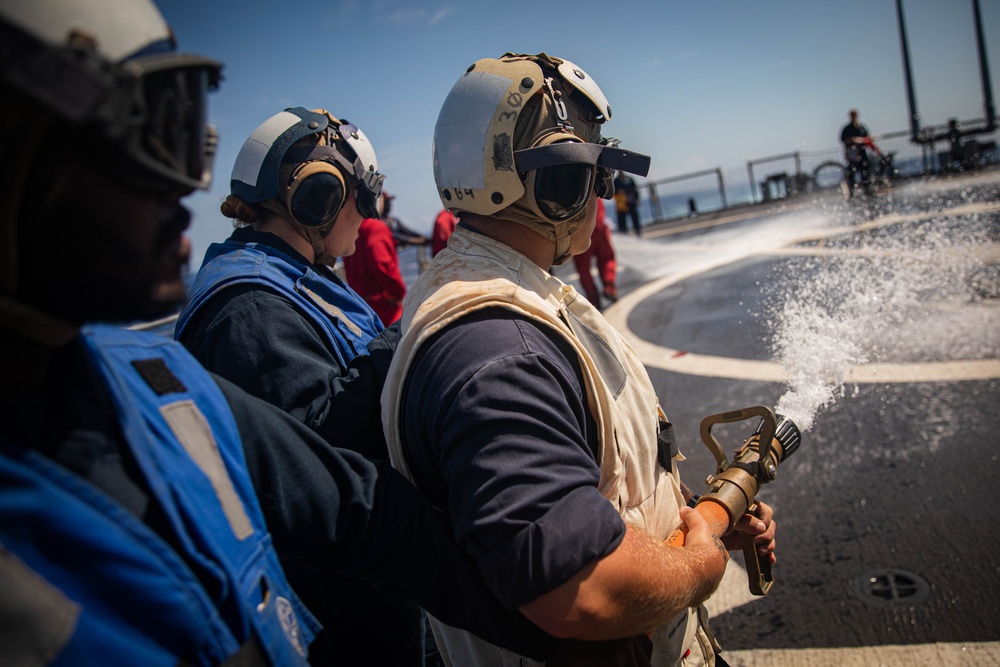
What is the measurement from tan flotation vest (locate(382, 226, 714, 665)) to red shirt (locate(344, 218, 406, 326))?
12.4 feet

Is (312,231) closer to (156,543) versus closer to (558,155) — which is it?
(558,155)

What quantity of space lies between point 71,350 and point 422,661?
1.76m

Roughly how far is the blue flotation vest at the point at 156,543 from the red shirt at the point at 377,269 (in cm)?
439

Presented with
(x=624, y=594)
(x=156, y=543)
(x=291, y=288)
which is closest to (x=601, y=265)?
(x=291, y=288)

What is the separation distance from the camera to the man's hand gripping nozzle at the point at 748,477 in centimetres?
178

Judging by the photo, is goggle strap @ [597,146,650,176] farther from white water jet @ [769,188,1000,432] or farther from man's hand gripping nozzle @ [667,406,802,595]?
white water jet @ [769,188,1000,432]

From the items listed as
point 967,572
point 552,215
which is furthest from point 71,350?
point 967,572

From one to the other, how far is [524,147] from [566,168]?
14cm

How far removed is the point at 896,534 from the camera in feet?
9.81

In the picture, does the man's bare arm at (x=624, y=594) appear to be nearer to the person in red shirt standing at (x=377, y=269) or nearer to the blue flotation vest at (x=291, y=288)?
the blue flotation vest at (x=291, y=288)

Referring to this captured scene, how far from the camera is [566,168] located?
1781 mm

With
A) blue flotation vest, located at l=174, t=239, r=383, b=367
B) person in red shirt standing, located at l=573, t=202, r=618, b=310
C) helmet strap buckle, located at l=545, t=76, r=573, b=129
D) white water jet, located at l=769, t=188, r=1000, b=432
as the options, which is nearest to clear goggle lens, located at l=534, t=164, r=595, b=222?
helmet strap buckle, located at l=545, t=76, r=573, b=129

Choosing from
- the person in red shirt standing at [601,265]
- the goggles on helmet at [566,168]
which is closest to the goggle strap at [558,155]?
the goggles on helmet at [566,168]

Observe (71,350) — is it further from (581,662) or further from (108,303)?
(581,662)
